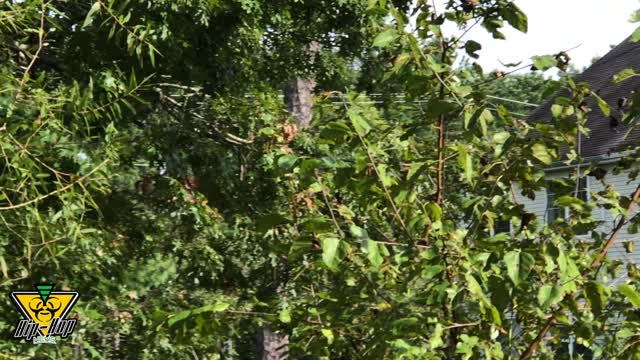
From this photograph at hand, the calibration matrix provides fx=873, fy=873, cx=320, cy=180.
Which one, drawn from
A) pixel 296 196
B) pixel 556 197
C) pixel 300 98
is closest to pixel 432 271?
pixel 556 197

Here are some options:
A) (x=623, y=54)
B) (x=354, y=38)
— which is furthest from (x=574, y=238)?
(x=623, y=54)

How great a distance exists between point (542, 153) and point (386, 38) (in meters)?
0.53

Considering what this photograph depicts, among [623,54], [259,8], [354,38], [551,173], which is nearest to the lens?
[551,173]

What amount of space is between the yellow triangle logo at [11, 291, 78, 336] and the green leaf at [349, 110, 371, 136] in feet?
9.32

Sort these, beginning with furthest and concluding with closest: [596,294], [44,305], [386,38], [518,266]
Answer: [44,305] → [386,38] → [596,294] → [518,266]

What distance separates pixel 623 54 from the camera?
22.4 m

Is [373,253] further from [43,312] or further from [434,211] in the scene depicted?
[43,312]

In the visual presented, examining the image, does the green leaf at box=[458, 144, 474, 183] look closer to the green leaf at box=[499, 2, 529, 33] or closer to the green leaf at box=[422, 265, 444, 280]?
the green leaf at box=[422, 265, 444, 280]

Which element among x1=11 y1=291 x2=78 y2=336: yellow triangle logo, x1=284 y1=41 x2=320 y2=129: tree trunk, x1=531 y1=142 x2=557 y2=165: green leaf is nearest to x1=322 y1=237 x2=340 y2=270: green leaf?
x1=531 y1=142 x2=557 y2=165: green leaf

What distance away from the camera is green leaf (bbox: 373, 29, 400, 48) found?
7.73 feet

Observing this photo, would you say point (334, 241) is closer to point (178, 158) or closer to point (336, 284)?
point (336, 284)

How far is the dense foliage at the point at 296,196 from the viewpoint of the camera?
7.88 ft

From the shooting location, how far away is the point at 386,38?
2.37 meters

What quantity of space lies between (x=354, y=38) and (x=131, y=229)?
2546mm
